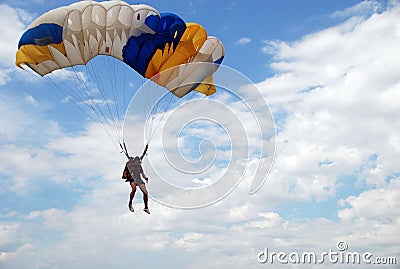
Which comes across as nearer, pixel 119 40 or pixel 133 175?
pixel 133 175

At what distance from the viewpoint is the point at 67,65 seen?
20.2 meters

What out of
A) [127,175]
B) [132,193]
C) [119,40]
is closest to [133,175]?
[127,175]

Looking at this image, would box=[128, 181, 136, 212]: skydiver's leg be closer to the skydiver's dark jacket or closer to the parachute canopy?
the skydiver's dark jacket

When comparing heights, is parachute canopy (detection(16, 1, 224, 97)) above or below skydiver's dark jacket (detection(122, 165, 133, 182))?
above

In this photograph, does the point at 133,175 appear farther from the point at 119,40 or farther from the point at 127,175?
the point at 119,40

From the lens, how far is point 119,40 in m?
19.8

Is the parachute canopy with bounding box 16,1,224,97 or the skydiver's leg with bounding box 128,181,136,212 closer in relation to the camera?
the skydiver's leg with bounding box 128,181,136,212

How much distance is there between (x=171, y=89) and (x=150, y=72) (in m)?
1.15

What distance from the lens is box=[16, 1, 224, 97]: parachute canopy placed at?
62.6 feet

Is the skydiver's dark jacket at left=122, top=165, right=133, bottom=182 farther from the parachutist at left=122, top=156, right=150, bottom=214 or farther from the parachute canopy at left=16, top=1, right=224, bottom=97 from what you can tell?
the parachute canopy at left=16, top=1, right=224, bottom=97

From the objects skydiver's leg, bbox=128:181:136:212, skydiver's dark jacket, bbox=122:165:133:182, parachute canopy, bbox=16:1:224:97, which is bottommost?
skydiver's leg, bbox=128:181:136:212

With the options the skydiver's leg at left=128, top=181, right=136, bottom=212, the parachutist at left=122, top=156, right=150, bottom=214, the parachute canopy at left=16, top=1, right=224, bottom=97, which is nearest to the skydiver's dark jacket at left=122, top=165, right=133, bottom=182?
the parachutist at left=122, top=156, right=150, bottom=214

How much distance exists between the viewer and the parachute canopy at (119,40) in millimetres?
19094

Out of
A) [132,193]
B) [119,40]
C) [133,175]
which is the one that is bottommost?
[132,193]
